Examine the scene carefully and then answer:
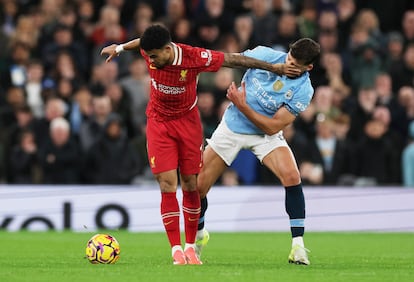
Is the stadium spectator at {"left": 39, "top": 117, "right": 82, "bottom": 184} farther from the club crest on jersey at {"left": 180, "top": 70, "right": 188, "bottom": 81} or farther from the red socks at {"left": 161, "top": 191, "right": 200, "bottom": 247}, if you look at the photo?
the club crest on jersey at {"left": 180, "top": 70, "right": 188, "bottom": 81}

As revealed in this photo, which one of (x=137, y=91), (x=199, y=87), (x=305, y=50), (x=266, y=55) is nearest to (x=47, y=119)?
(x=137, y=91)

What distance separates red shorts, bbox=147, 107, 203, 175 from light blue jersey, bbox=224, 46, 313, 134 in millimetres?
683

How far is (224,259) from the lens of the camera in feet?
39.7

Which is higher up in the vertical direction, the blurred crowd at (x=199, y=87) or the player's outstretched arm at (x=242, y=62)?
the player's outstretched arm at (x=242, y=62)

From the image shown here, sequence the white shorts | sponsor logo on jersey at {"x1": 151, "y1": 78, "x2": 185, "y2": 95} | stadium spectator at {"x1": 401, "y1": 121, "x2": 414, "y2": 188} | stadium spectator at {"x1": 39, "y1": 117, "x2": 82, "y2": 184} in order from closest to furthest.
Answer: sponsor logo on jersey at {"x1": 151, "y1": 78, "x2": 185, "y2": 95}
the white shorts
stadium spectator at {"x1": 39, "y1": 117, "x2": 82, "y2": 184}
stadium spectator at {"x1": 401, "y1": 121, "x2": 414, "y2": 188}

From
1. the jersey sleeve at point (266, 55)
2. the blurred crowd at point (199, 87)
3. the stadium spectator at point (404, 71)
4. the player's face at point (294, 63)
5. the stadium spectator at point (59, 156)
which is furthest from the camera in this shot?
the stadium spectator at point (404, 71)

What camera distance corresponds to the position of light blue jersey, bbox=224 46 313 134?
451 inches

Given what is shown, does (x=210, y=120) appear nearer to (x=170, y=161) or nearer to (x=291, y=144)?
(x=291, y=144)

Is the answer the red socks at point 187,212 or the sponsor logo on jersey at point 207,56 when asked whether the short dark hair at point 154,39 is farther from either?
the red socks at point 187,212

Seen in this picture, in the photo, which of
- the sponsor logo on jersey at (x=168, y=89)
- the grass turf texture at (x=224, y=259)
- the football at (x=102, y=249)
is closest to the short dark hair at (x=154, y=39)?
the sponsor logo on jersey at (x=168, y=89)

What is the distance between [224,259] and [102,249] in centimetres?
170

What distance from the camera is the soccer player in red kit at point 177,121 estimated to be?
1080cm

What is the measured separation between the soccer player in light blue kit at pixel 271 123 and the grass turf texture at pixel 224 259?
2.01ft

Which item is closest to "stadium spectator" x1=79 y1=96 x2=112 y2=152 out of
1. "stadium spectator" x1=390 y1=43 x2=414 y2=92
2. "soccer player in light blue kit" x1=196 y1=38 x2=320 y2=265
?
"stadium spectator" x1=390 y1=43 x2=414 y2=92
